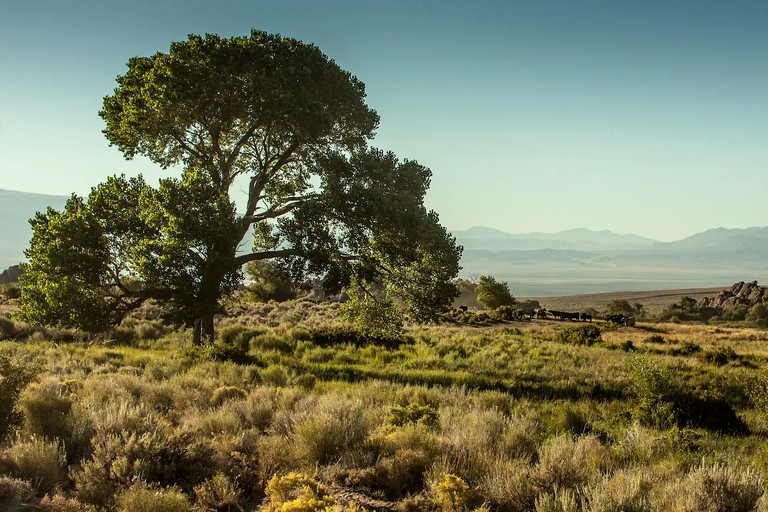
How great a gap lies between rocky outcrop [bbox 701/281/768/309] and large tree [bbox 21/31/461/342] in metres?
82.7

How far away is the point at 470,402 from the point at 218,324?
85.5ft

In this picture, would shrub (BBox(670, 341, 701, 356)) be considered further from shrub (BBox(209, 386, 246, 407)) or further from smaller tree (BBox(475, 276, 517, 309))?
smaller tree (BBox(475, 276, 517, 309))

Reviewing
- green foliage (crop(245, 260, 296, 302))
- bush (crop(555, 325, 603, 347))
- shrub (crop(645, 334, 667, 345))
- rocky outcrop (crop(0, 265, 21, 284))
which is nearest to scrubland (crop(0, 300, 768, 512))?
bush (crop(555, 325, 603, 347))

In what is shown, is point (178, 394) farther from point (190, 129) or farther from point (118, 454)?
point (190, 129)

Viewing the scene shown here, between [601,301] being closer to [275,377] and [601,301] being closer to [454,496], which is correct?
[275,377]

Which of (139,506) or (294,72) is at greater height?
(294,72)

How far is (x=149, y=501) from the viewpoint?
15.3 ft

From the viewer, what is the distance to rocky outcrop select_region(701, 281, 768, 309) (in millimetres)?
78375

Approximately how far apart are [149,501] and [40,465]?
2094mm

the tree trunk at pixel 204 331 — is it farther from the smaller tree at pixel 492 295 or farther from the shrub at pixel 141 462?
the smaller tree at pixel 492 295

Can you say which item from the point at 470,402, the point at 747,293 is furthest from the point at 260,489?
the point at 747,293

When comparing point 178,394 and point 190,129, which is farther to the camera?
point 190,129

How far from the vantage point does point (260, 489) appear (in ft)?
19.2

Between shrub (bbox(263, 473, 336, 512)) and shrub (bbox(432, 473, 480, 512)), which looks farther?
shrub (bbox(432, 473, 480, 512))
